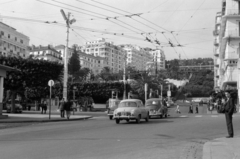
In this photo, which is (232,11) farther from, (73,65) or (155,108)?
(73,65)

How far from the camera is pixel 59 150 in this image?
984 cm

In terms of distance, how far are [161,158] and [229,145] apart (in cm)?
290

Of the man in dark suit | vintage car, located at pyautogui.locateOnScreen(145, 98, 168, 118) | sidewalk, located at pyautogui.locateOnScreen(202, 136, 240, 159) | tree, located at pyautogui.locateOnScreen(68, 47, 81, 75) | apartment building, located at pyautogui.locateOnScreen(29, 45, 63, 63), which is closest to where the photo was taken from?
sidewalk, located at pyautogui.locateOnScreen(202, 136, 240, 159)

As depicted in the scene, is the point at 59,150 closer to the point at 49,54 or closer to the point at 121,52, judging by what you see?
the point at 49,54

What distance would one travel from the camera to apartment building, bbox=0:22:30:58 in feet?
284

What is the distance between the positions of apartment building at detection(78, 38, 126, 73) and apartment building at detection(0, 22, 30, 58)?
62.1 meters

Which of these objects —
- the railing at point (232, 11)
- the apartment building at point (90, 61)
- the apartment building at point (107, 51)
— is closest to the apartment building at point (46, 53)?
the apartment building at point (90, 61)

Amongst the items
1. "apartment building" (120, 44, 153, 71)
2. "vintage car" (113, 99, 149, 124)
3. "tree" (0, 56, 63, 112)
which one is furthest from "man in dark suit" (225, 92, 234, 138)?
"apartment building" (120, 44, 153, 71)

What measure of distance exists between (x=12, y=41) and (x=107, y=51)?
75012mm

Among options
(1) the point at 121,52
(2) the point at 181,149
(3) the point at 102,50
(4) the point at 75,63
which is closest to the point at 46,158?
(2) the point at 181,149

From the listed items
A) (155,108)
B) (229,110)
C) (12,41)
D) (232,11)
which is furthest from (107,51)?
(229,110)

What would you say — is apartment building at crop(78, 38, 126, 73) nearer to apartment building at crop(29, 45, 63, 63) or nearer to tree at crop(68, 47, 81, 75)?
apartment building at crop(29, 45, 63, 63)

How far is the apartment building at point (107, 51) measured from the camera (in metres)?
162

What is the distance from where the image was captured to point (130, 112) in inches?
861
